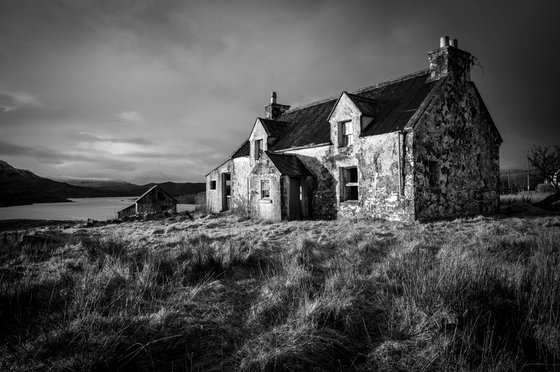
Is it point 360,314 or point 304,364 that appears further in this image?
point 360,314

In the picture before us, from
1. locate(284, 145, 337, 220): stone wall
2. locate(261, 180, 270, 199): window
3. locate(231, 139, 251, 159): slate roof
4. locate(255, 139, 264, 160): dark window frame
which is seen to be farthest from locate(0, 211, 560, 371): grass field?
locate(231, 139, 251, 159): slate roof

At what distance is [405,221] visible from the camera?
13.2 m

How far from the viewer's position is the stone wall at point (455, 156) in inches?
536

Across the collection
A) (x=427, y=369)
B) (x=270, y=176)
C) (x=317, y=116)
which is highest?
(x=317, y=116)

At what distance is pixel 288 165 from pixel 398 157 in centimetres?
594

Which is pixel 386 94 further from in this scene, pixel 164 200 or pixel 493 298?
pixel 164 200

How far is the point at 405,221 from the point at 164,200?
19.4 meters

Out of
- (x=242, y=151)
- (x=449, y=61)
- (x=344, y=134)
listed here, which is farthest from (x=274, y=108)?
(x=449, y=61)

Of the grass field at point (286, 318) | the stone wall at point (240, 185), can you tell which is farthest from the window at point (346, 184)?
the grass field at point (286, 318)

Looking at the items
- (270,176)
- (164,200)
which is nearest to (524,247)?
(270,176)

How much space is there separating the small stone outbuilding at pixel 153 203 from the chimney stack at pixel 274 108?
1074cm

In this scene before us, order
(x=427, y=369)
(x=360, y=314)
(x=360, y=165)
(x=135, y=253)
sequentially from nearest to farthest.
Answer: (x=427, y=369) < (x=360, y=314) < (x=135, y=253) < (x=360, y=165)

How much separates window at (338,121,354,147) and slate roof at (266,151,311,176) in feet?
8.32

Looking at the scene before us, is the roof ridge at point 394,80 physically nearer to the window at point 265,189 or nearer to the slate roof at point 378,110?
the slate roof at point 378,110
